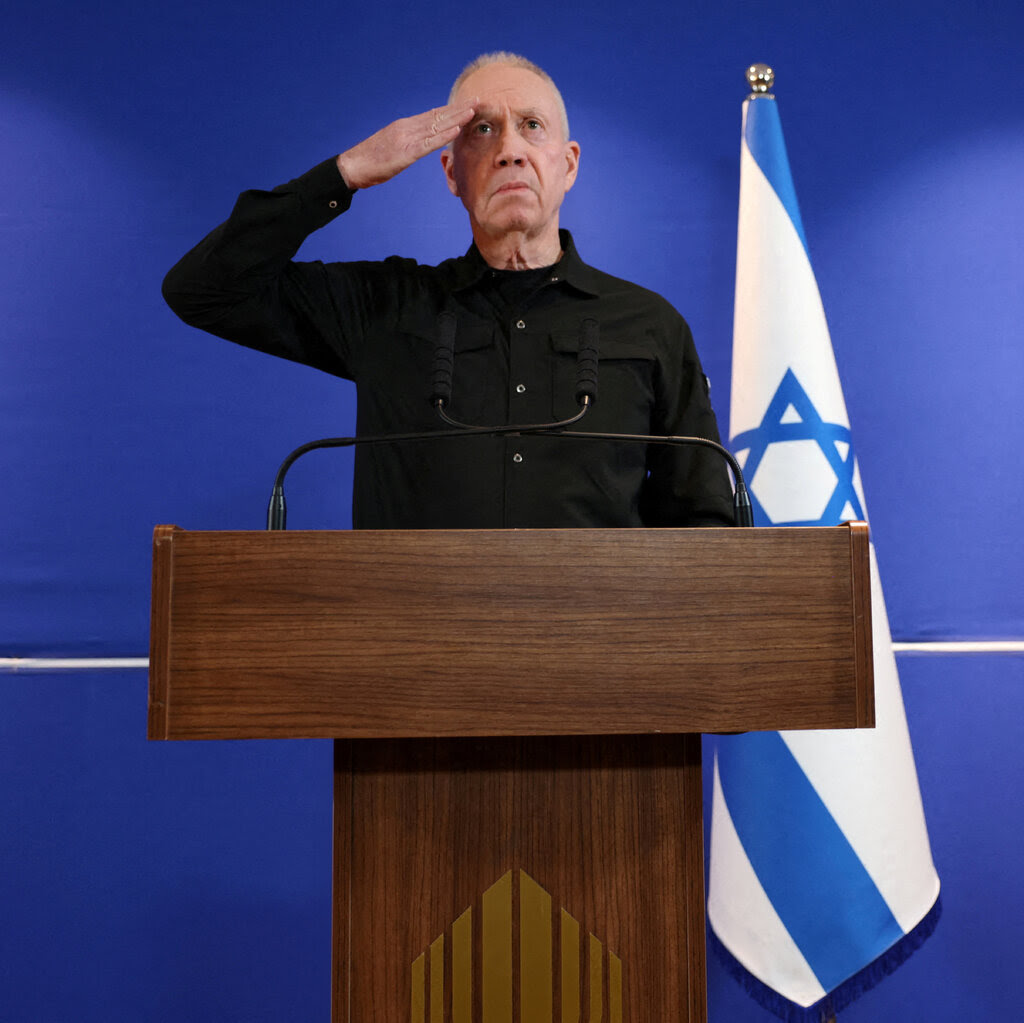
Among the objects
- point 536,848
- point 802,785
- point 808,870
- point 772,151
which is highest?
point 772,151

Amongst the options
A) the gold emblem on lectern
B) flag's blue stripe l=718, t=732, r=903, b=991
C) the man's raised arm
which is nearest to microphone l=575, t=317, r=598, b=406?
the man's raised arm

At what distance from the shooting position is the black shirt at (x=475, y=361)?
1.39 m

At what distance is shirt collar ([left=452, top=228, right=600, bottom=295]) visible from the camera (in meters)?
1.57

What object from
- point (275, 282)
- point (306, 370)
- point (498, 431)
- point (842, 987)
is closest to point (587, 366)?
point (498, 431)

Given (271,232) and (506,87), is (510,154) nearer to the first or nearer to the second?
(506,87)

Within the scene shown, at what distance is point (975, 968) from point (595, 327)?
1911mm

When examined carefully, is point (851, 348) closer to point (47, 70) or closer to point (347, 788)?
point (347, 788)

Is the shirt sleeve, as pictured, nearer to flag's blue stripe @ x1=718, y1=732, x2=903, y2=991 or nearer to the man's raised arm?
the man's raised arm

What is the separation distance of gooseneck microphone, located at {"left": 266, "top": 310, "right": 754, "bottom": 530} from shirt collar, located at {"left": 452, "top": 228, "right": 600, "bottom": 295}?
1.49 feet

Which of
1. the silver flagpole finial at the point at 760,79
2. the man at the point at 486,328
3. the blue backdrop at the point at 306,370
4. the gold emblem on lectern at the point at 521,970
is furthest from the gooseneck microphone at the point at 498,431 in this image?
the silver flagpole finial at the point at 760,79

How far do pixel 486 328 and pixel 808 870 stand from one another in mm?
1204

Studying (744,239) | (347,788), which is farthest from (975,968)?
Answer: (347,788)

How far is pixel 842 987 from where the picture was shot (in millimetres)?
1888

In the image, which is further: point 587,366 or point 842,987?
point 842,987
